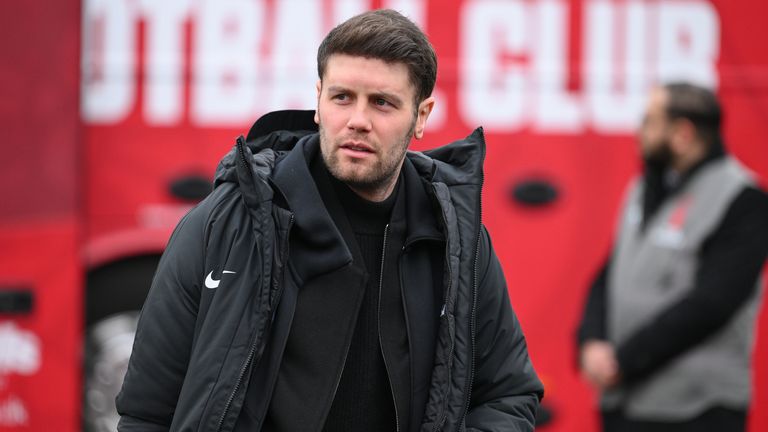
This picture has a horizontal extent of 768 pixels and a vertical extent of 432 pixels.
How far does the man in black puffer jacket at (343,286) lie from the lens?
6.77 feet

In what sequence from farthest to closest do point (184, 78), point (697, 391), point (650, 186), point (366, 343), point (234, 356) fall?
1. point (184, 78)
2. point (650, 186)
3. point (697, 391)
4. point (366, 343)
5. point (234, 356)

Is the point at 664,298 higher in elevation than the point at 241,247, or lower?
lower

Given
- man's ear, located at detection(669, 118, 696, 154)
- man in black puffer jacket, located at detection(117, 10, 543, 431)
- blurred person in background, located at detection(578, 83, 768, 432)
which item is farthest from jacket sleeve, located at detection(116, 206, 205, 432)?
man's ear, located at detection(669, 118, 696, 154)

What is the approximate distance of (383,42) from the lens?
2230mm

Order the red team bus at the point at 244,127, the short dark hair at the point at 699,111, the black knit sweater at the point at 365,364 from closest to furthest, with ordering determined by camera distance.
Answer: the black knit sweater at the point at 365,364
the short dark hair at the point at 699,111
the red team bus at the point at 244,127

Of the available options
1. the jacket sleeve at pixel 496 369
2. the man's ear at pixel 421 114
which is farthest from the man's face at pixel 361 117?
the jacket sleeve at pixel 496 369

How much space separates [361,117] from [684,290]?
1844mm

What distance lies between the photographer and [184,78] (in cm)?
476

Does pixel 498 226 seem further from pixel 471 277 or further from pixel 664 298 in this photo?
pixel 471 277

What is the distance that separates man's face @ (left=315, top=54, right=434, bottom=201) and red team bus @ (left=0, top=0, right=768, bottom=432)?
2555 millimetres

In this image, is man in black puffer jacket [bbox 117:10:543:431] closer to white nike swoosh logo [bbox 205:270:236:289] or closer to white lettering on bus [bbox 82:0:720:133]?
white nike swoosh logo [bbox 205:270:236:289]

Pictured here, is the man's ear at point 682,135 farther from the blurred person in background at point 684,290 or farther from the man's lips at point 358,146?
the man's lips at point 358,146

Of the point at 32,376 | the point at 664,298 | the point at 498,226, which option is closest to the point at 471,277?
the point at 664,298

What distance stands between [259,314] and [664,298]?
2.03 metres
